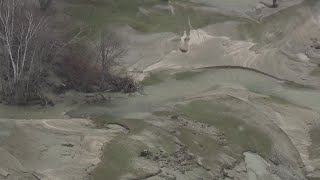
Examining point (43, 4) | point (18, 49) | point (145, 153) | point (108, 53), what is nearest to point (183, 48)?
point (108, 53)

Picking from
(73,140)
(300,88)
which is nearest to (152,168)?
(73,140)

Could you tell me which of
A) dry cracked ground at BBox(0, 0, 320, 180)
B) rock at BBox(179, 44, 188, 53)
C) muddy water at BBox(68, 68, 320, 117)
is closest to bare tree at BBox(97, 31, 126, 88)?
dry cracked ground at BBox(0, 0, 320, 180)

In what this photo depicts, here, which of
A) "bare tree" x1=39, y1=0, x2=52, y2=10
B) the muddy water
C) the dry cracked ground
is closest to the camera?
the dry cracked ground

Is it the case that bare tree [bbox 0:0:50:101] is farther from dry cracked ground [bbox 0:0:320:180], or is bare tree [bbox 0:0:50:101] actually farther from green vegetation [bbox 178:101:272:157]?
green vegetation [bbox 178:101:272:157]

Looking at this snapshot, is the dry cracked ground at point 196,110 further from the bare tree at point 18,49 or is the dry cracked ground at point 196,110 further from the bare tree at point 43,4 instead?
the bare tree at point 43,4

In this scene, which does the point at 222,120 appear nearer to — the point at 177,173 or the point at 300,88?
the point at 177,173

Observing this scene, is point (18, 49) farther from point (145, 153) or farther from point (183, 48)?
point (183, 48)
